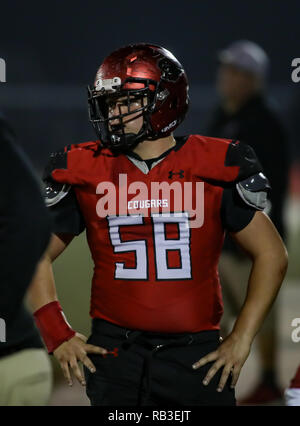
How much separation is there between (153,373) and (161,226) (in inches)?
15.4

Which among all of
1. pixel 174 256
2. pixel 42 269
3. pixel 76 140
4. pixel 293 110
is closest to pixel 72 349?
pixel 42 269

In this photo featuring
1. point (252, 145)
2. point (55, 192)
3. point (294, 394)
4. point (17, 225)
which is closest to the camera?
A: point (17, 225)

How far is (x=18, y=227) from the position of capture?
1.70 meters

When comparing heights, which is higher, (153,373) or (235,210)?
(235,210)

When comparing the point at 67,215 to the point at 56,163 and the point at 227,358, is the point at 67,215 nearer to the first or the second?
the point at 56,163

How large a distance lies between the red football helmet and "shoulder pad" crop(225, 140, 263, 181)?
0.67 ft

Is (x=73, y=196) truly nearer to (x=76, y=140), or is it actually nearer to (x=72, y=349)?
(x=72, y=349)

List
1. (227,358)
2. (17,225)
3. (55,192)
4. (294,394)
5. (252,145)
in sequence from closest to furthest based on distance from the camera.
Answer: (17,225) → (294,394) → (227,358) → (55,192) → (252,145)

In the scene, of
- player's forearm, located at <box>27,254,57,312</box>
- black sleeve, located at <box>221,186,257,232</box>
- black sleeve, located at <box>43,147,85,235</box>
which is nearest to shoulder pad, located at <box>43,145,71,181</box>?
black sleeve, located at <box>43,147,85,235</box>

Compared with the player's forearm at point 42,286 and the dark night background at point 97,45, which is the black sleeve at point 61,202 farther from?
the dark night background at point 97,45

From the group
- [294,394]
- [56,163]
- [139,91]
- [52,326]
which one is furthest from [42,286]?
[294,394]

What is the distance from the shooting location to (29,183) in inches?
67.4

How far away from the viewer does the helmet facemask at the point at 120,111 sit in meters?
2.01

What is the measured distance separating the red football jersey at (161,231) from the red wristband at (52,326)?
4.1 inches
